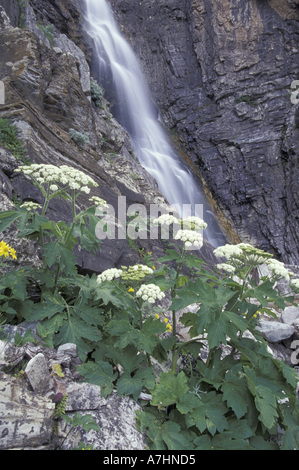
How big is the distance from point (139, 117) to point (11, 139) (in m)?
13.6

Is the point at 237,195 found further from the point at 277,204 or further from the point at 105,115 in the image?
the point at 105,115

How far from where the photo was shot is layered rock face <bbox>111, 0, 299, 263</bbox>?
1769 cm

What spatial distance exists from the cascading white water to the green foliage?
9.47 meters

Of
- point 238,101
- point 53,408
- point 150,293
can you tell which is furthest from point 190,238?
point 238,101

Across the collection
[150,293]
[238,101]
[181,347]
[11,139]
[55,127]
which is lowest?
[181,347]

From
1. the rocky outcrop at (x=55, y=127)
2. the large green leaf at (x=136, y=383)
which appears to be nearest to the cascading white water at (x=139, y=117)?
the rocky outcrop at (x=55, y=127)

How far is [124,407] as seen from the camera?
7.18ft

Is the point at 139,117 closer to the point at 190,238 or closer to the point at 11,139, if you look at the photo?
the point at 11,139

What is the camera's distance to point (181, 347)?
2561 mm

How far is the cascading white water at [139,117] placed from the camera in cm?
1533

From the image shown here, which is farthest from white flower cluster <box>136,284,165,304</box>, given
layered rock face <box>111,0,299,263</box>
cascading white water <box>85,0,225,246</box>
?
layered rock face <box>111,0,299,263</box>

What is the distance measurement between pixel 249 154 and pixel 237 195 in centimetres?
251

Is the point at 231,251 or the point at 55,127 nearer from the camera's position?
the point at 231,251
